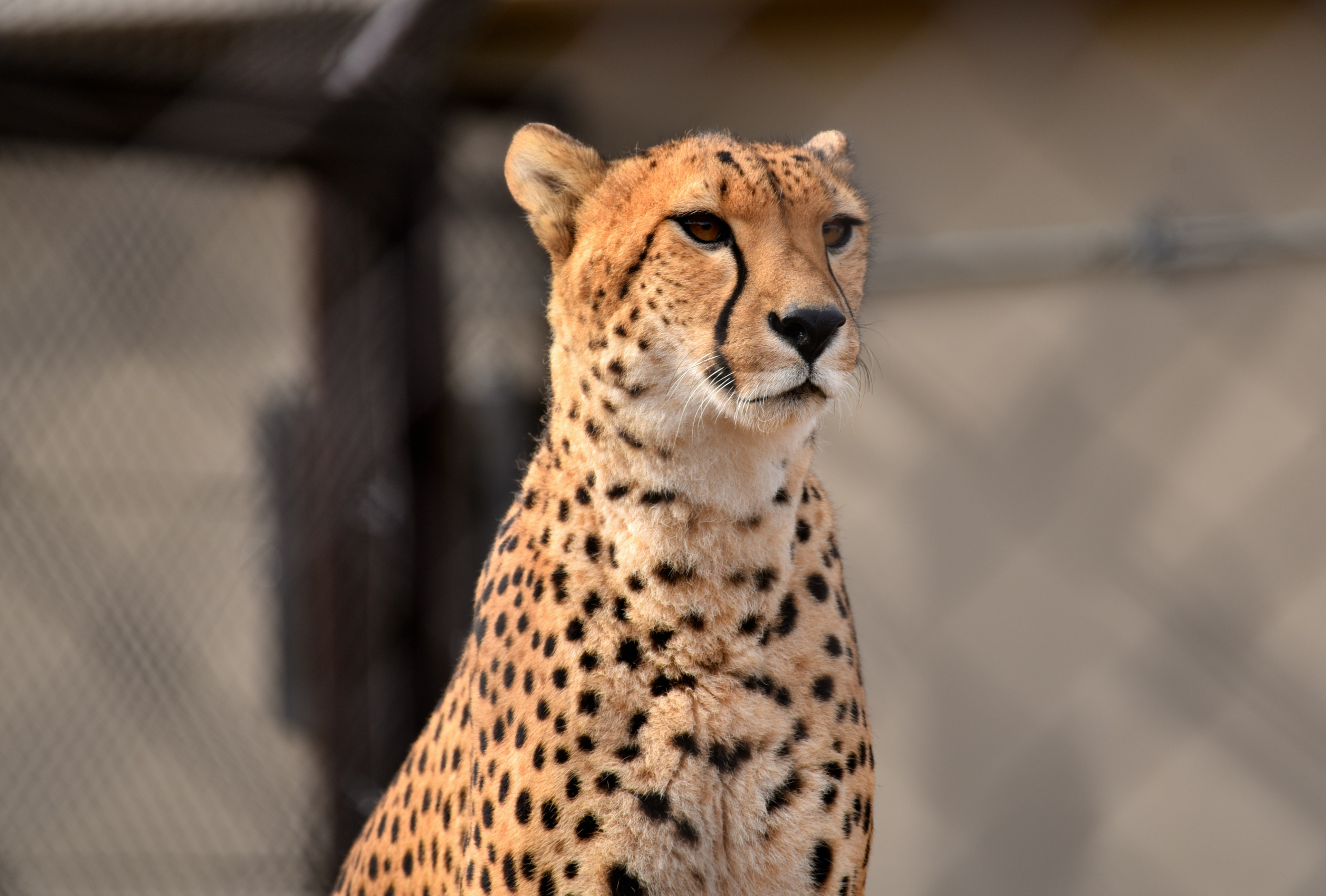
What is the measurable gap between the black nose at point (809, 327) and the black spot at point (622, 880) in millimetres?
339

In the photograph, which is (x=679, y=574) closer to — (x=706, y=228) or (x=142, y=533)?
(x=706, y=228)

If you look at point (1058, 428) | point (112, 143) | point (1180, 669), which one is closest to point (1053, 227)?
point (1058, 428)

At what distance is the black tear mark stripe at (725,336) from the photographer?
759 mm

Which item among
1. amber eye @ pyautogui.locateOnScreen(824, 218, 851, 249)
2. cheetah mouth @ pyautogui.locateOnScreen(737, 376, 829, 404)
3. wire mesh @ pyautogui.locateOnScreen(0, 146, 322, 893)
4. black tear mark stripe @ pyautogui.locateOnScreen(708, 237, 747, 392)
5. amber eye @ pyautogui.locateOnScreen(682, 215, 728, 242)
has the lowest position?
wire mesh @ pyautogui.locateOnScreen(0, 146, 322, 893)

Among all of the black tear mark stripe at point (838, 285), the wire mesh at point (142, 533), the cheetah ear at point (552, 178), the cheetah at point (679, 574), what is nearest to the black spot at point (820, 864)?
the cheetah at point (679, 574)

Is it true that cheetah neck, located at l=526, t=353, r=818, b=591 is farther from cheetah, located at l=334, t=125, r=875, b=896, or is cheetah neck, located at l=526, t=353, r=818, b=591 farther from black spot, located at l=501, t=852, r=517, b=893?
A: black spot, located at l=501, t=852, r=517, b=893

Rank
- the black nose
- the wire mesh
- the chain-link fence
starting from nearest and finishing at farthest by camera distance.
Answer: the black nose → the chain-link fence → the wire mesh

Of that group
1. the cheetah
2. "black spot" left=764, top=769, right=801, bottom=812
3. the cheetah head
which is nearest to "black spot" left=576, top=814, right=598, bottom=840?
the cheetah

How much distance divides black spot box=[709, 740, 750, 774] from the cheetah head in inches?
8.1

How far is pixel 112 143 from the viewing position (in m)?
1.45

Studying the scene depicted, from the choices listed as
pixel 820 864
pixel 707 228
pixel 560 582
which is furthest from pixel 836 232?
pixel 820 864

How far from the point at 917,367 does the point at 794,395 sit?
41.4 inches

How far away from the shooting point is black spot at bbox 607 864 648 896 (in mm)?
754

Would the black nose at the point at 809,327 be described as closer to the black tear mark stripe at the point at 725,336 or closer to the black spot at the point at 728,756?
the black tear mark stripe at the point at 725,336
